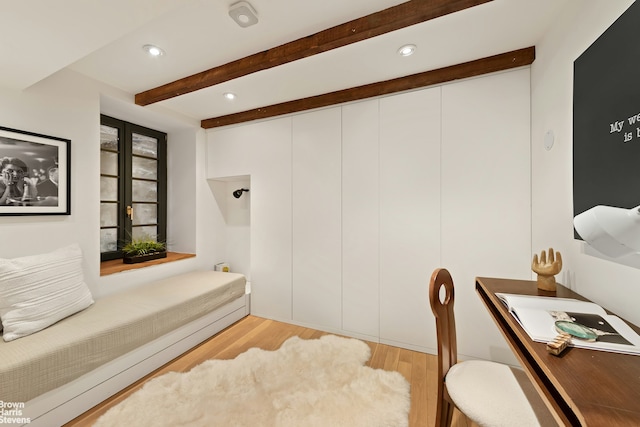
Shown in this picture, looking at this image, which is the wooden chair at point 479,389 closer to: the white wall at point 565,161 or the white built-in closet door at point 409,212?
the white wall at point 565,161

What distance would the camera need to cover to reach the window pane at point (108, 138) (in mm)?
Result: 2787

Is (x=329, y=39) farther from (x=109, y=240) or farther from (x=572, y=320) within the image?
(x=109, y=240)

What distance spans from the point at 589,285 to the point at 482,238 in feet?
2.77

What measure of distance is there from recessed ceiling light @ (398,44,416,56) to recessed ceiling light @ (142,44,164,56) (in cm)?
176

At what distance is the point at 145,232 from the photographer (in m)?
3.26

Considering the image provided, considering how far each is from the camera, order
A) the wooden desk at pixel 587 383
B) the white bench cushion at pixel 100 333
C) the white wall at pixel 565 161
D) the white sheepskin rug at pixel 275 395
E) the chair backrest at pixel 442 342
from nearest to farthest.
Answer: the wooden desk at pixel 587 383 < the white wall at pixel 565 161 < the chair backrest at pixel 442 342 < the white bench cushion at pixel 100 333 < the white sheepskin rug at pixel 275 395

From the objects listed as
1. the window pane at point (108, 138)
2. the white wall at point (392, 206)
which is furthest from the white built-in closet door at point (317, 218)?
the window pane at point (108, 138)

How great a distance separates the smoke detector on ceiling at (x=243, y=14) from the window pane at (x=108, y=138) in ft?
7.47

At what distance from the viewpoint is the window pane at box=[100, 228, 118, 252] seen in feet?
9.29

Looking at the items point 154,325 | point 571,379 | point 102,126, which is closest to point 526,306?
point 571,379

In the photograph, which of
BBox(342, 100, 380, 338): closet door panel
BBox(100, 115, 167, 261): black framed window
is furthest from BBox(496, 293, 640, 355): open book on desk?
BBox(100, 115, 167, 261): black framed window

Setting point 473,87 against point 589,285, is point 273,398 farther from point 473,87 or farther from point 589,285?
point 473,87

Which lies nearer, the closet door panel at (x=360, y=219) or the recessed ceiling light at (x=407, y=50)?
the recessed ceiling light at (x=407, y=50)

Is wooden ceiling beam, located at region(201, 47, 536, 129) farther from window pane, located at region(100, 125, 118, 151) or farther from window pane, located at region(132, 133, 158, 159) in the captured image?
window pane, located at region(100, 125, 118, 151)
